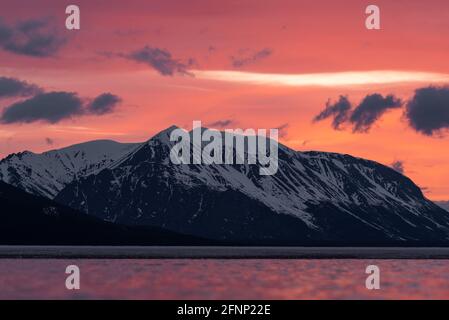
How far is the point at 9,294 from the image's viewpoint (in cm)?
10338

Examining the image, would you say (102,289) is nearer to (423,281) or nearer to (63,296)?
(63,296)

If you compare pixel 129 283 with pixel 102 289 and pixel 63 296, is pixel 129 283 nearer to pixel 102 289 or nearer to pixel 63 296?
pixel 102 289
